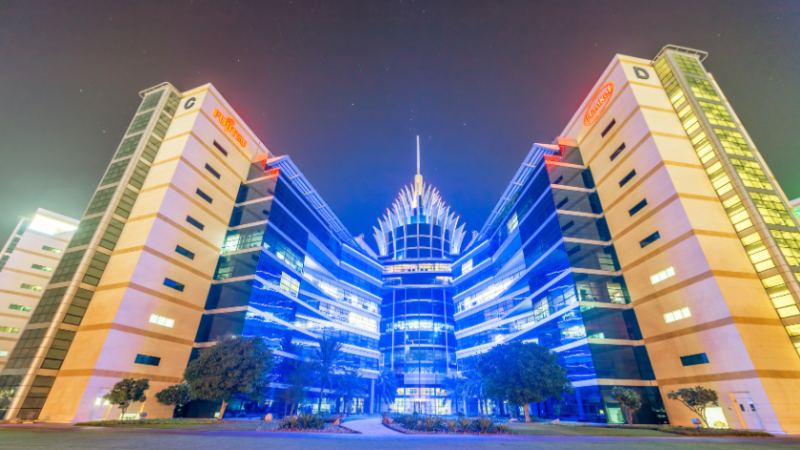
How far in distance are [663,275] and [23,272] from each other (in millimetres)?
102285

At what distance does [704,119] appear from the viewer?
4369cm

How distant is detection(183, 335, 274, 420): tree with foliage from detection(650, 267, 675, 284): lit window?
44284 mm

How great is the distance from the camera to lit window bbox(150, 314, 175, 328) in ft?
137

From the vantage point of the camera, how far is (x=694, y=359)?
3597 cm

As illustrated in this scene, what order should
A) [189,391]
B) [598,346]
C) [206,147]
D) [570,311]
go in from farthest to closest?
[206,147], [570,311], [598,346], [189,391]

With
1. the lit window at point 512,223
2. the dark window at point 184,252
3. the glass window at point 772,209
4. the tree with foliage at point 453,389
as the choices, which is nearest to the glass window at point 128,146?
the dark window at point 184,252

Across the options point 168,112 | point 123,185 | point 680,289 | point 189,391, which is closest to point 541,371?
point 680,289

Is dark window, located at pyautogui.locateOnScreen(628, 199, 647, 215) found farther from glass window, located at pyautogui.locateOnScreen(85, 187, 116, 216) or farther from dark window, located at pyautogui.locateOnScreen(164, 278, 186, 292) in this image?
glass window, located at pyautogui.locateOnScreen(85, 187, 116, 216)

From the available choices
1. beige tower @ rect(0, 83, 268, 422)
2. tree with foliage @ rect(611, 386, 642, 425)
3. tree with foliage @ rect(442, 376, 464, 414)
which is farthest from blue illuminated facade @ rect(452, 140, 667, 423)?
beige tower @ rect(0, 83, 268, 422)

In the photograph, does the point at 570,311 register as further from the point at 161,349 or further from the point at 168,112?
the point at 168,112

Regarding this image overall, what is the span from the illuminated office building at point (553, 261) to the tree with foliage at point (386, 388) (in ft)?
39.3

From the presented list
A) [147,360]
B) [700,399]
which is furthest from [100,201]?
[700,399]

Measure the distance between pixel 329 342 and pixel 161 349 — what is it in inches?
855

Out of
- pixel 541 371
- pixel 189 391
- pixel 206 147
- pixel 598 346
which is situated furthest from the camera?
pixel 206 147
